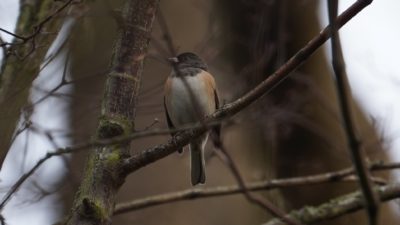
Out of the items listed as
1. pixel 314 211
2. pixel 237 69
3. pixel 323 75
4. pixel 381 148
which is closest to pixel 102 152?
pixel 314 211

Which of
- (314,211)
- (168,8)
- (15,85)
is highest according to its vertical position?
(168,8)

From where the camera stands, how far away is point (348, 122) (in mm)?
1263

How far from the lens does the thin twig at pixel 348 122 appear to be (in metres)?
1.24

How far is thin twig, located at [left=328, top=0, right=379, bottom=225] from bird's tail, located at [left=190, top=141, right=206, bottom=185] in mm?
2196

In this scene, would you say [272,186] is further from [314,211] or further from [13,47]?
[13,47]

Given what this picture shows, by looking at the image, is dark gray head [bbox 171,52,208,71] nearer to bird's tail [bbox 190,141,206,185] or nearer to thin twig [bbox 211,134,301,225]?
bird's tail [bbox 190,141,206,185]

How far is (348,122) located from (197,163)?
2.31m

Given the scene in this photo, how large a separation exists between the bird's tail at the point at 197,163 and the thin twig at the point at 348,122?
7.20ft

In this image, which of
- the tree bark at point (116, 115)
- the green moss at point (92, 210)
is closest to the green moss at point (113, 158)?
the tree bark at point (116, 115)

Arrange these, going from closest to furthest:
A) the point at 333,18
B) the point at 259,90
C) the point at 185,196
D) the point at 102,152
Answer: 1. the point at 333,18
2. the point at 259,90
3. the point at 102,152
4. the point at 185,196

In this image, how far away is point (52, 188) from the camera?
317 centimetres

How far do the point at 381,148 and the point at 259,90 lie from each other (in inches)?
84.8

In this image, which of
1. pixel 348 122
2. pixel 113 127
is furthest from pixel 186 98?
pixel 348 122

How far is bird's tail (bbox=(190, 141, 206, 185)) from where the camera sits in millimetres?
3469
